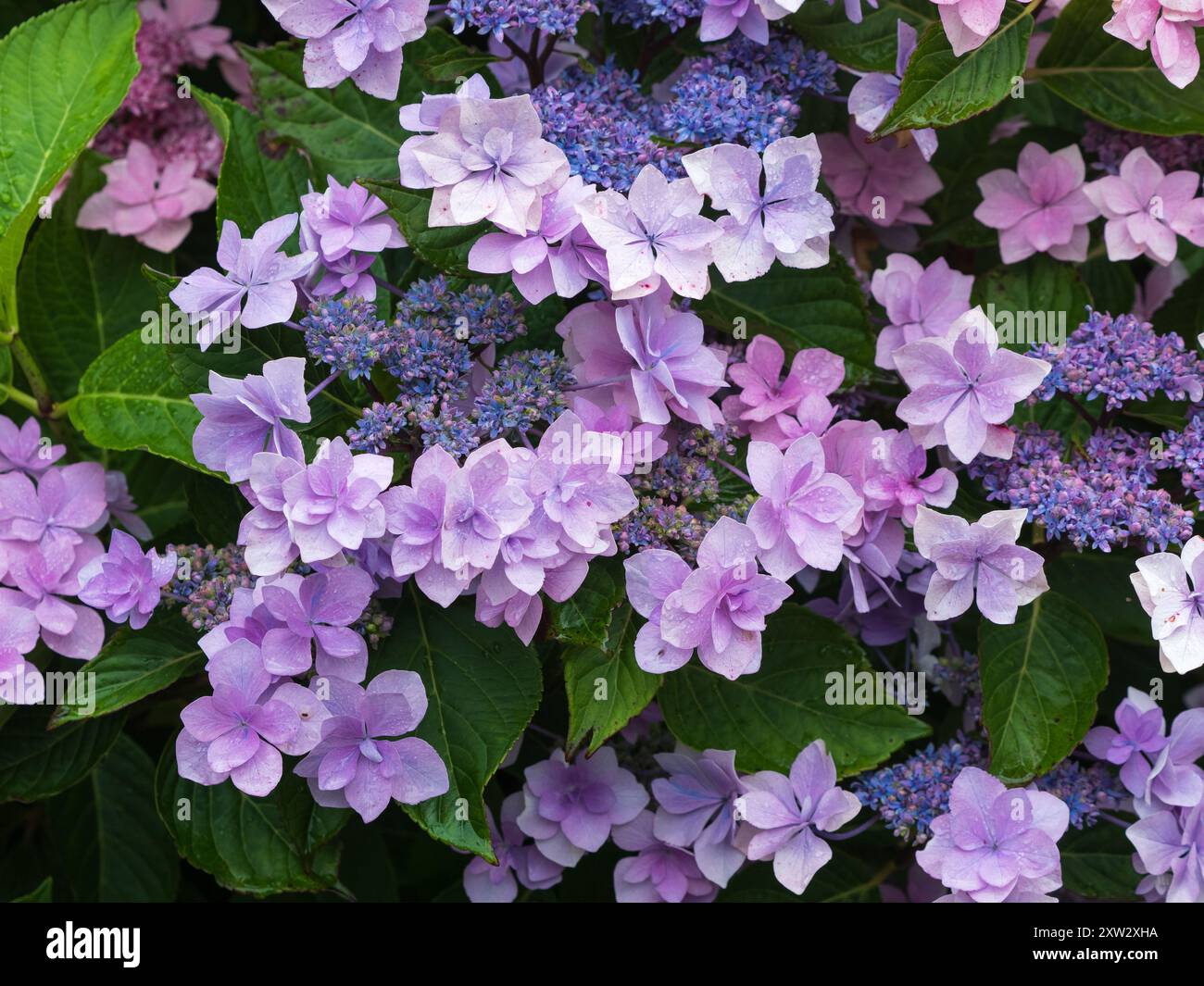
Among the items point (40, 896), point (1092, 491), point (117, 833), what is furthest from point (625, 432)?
point (117, 833)

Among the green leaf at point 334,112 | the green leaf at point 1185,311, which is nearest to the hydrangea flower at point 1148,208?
the green leaf at point 1185,311

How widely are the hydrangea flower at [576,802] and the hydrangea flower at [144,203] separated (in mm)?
598

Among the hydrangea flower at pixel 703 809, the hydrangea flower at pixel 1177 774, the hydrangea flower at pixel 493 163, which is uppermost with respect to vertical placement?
the hydrangea flower at pixel 493 163

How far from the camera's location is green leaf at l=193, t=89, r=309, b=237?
993 millimetres

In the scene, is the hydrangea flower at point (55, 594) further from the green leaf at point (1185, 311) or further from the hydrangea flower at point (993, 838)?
the green leaf at point (1185, 311)

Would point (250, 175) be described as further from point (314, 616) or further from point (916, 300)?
point (916, 300)

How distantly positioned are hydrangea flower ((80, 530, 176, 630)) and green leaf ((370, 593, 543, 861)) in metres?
0.17

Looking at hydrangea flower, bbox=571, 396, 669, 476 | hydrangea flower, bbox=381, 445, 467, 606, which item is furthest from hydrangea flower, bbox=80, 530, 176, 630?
hydrangea flower, bbox=571, 396, 669, 476

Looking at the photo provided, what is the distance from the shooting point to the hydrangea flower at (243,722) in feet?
2.75

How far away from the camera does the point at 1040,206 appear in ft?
3.60

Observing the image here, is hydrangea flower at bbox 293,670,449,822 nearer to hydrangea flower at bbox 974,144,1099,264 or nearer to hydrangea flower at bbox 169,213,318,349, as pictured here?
hydrangea flower at bbox 169,213,318,349

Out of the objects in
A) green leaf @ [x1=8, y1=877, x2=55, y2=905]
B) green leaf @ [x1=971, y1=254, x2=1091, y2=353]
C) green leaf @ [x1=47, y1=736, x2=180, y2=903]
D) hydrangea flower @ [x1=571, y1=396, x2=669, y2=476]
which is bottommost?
green leaf @ [x1=47, y1=736, x2=180, y2=903]

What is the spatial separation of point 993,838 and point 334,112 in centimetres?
75

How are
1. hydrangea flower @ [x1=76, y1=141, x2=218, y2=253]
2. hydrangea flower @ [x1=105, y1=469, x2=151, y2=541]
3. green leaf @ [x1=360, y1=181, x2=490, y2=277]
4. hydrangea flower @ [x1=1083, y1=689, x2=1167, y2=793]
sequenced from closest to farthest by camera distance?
green leaf @ [x1=360, y1=181, x2=490, y2=277] < hydrangea flower @ [x1=1083, y1=689, x2=1167, y2=793] < hydrangea flower @ [x1=105, y1=469, x2=151, y2=541] < hydrangea flower @ [x1=76, y1=141, x2=218, y2=253]
